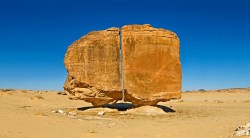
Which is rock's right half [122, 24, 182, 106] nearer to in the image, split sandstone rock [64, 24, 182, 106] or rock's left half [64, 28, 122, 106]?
split sandstone rock [64, 24, 182, 106]

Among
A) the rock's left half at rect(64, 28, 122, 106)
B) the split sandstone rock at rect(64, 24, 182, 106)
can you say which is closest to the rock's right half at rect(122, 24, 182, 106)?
the split sandstone rock at rect(64, 24, 182, 106)

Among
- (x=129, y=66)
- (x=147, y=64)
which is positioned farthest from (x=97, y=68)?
(x=147, y=64)

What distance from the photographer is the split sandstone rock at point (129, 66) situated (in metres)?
19.6

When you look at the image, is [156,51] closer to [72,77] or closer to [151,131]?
[72,77]

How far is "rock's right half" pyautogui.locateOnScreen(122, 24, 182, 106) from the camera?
64.0ft

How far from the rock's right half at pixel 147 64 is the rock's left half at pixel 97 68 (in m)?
0.57

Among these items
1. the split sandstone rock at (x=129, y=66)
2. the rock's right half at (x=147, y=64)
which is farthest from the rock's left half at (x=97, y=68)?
the rock's right half at (x=147, y=64)

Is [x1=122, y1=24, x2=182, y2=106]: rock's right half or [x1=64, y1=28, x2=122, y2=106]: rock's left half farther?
[x1=64, y1=28, x2=122, y2=106]: rock's left half

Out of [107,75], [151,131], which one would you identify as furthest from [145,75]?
[151,131]

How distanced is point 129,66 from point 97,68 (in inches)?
73.0

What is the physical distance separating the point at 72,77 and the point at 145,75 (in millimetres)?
4344

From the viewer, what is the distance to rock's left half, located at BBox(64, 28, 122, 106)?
1969 centimetres

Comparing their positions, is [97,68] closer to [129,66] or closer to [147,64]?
[129,66]

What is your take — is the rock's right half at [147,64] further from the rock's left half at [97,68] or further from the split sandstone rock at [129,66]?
the rock's left half at [97,68]
